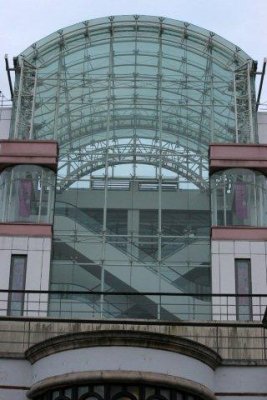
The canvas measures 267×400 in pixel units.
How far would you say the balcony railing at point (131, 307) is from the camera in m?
28.7

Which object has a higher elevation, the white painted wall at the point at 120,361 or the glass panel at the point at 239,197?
the glass panel at the point at 239,197

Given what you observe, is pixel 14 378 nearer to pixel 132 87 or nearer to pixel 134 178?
pixel 134 178

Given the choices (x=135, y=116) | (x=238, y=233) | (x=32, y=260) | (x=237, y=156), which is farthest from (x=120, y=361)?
(x=135, y=116)

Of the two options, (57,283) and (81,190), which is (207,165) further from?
(57,283)

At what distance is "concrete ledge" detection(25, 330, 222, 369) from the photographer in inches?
792

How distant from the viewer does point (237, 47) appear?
35.0 metres

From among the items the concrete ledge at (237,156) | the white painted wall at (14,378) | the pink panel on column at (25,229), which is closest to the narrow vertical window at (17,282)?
the pink panel on column at (25,229)

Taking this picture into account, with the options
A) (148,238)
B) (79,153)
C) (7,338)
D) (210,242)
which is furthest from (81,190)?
(7,338)

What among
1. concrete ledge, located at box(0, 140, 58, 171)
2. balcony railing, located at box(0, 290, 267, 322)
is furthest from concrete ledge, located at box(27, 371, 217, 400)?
concrete ledge, located at box(0, 140, 58, 171)

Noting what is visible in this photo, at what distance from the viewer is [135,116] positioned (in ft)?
119

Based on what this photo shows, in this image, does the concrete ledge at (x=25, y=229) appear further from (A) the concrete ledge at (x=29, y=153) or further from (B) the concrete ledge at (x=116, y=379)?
(B) the concrete ledge at (x=116, y=379)

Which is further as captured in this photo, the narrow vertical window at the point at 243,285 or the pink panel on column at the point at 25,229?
the pink panel on column at the point at 25,229

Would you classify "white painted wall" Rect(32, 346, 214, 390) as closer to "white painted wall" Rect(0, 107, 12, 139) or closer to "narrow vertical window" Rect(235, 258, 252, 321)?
"narrow vertical window" Rect(235, 258, 252, 321)

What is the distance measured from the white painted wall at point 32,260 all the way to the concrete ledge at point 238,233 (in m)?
5.51
